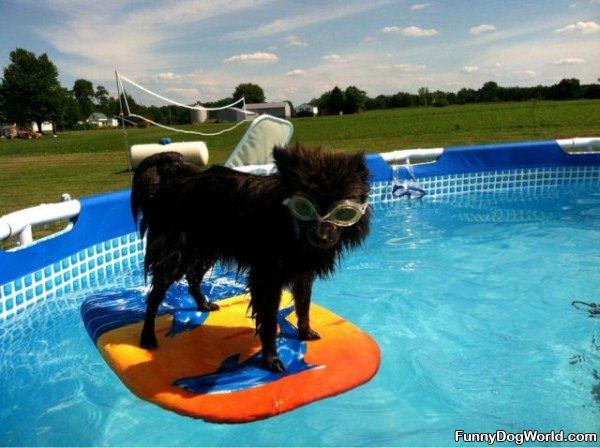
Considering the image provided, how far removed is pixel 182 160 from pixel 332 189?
4.46 feet

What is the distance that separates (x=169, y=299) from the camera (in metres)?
4.43

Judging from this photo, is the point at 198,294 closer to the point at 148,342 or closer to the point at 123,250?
the point at 148,342

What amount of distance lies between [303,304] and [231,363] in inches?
23.7

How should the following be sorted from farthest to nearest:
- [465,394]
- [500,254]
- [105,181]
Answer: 1. [105,181]
2. [500,254]
3. [465,394]

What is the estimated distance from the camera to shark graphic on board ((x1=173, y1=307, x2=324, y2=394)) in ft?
10.0

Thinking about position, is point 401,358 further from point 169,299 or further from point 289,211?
point 169,299

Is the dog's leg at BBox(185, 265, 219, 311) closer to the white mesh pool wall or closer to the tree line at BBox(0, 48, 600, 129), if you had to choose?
the white mesh pool wall

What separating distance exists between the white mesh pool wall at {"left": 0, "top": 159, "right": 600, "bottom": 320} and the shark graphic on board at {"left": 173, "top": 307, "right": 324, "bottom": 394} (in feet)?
6.85

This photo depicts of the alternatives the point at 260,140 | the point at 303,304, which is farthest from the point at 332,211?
the point at 260,140

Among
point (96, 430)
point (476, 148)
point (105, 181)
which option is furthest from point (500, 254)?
point (105, 181)

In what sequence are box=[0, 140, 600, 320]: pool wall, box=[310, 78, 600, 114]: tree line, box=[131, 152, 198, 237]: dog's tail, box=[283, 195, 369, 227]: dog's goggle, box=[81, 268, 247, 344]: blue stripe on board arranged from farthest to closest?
1. box=[310, 78, 600, 114]: tree line
2. box=[0, 140, 600, 320]: pool wall
3. box=[81, 268, 247, 344]: blue stripe on board
4. box=[131, 152, 198, 237]: dog's tail
5. box=[283, 195, 369, 227]: dog's goggle

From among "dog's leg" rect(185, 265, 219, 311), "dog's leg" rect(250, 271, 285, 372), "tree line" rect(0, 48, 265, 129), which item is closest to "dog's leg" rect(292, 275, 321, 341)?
"dog's leg" rect(250, 271, 285, 372)

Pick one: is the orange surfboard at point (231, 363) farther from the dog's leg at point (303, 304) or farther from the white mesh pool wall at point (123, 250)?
the white mesh pool wall at point (123, 250)

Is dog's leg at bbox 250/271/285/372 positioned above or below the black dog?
below
